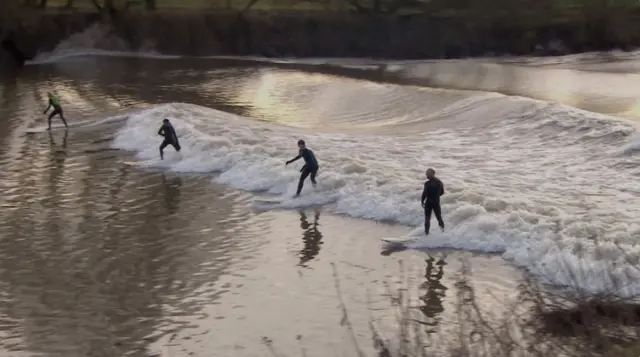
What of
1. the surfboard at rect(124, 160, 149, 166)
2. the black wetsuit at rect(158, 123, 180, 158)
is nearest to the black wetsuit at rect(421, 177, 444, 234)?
the black wetsuit at rect(158, 123, 180, 158)

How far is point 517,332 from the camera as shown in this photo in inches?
402

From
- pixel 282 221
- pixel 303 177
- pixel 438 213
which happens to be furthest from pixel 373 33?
pixel 438 213

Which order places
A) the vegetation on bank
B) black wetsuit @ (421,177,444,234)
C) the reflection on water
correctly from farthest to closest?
black wetsuit @ (421,177,444,234) < the reflection on water < the vegetation on bank

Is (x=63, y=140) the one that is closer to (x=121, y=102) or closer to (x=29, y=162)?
(x=29, y=162)

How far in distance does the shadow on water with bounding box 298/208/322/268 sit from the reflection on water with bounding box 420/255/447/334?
2.21 meters

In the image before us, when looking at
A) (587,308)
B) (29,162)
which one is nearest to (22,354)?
(587,308)

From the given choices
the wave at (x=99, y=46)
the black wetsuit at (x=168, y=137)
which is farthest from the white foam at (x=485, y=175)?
the wave at (x=99, y=46)

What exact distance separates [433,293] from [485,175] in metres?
8.66

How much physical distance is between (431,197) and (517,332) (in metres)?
5.94

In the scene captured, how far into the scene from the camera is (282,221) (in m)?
17.4

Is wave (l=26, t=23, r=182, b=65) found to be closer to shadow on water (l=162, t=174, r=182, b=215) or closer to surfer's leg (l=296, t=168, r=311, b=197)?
shadow on water (l=162, t=174, r=182, b=215)

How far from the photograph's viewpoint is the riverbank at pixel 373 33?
5881cm

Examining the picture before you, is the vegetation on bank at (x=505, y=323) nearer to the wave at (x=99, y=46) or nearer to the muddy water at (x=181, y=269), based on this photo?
the muddy water at (x=181, y=269)

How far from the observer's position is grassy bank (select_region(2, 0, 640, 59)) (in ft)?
193
